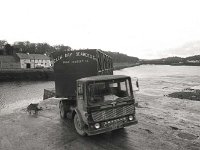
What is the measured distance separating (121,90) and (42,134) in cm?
459

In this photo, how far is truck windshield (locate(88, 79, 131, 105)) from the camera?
26.9 feet

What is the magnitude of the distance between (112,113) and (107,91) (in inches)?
37.5

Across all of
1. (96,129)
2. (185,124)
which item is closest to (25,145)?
(96,129)

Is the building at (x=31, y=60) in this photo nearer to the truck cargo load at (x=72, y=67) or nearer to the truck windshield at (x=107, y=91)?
the truck cargo load at (x=72, y=67)

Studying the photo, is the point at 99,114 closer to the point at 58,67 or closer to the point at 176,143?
the point at 176,143

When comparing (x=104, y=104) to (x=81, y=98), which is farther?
(x=81, y=98)

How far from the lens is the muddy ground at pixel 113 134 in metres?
Result: 8.14

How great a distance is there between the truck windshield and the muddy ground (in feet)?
5.95

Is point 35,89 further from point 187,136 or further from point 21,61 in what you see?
point 21,61

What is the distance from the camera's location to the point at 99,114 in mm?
7988

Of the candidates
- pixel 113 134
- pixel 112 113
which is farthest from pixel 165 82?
pixel 112 113

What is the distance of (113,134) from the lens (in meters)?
9.31

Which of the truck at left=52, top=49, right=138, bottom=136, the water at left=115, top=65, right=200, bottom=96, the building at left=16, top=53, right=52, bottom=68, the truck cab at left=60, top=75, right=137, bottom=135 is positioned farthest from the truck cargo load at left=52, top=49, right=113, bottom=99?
the building at left=16, top=53, right=52, bottom=68

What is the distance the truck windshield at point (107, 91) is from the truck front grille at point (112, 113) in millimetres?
404
